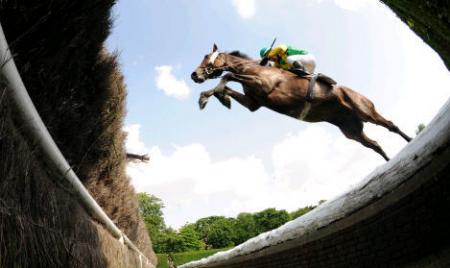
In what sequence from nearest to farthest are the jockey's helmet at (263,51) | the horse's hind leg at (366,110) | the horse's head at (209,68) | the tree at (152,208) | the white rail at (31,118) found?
1. the white rail at (31,118)
2. the horse's head at (209,68)
3. the horse's hind leg at (366,110)
4. the jockey's helmet at (263,51)
5. the tree at (152,208)

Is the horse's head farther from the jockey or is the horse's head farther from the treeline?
the treeline

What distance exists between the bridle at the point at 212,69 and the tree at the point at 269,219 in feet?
104

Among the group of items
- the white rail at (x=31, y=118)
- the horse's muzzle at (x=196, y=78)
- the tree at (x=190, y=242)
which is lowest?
the white rail at (x=31, y=118)

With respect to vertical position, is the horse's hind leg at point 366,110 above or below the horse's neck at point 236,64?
below

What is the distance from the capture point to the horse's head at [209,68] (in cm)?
832

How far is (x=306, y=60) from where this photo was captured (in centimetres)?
899

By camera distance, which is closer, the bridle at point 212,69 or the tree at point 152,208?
the bridle at point 212,69

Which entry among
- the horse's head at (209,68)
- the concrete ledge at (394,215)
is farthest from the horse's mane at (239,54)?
the concrete ledge at (394,215)

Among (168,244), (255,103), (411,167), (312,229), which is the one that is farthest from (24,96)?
(168,244)

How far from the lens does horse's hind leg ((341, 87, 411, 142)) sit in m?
8.72

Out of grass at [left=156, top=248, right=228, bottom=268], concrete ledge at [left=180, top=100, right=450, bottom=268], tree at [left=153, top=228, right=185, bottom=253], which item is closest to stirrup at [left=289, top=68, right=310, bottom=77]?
concrete ledge at [left=180, top=100, right=450, bottom=268]

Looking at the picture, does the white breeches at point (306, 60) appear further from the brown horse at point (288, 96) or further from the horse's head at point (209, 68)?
the horse's head at point (209, 68)

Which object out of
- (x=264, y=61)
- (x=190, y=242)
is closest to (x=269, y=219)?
(x=190, y=242)

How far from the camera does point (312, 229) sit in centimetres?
388
